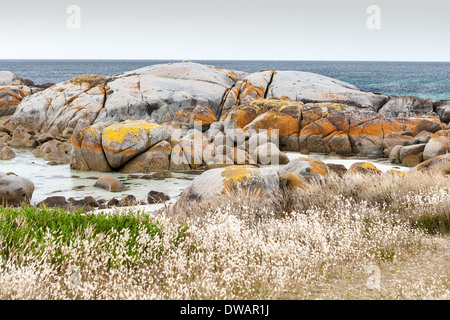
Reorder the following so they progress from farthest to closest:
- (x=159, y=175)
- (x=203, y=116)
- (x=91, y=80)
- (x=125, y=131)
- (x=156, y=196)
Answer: (x=91, y=80), (x=203, y=116), (x=125, y=131), (x=159, y=175), (x=156, y=196)

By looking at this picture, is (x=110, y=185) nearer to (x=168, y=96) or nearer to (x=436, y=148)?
(x=436, y=148)

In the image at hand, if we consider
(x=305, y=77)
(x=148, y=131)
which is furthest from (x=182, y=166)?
(x=305, y=77)

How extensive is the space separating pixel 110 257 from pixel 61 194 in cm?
936

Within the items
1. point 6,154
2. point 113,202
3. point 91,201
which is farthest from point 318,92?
point 91,201

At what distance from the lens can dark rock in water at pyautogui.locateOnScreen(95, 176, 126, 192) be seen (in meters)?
14.2

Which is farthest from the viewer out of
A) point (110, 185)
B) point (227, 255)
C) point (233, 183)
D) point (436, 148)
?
point (436, 148)

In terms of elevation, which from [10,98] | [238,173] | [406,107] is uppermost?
[10,98]

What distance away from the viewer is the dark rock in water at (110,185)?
46.6ft

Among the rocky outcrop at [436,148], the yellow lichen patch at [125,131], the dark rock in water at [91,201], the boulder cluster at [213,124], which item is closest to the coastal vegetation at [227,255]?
the boulder cluster at [213,124]

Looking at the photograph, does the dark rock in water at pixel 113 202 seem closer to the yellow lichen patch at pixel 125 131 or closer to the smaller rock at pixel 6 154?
the yellow lichen patch at pixel 125 131

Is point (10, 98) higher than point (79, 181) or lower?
higher

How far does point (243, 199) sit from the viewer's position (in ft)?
26.4

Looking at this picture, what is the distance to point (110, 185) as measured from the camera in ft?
46.9
